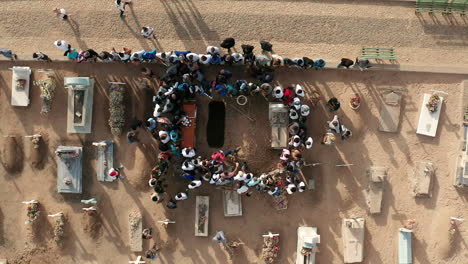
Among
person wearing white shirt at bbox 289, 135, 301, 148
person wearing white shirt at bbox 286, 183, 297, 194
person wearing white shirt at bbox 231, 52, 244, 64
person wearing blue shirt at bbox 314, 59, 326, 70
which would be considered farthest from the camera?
person wearing white shirt at bbox 286, 183, 297, 194

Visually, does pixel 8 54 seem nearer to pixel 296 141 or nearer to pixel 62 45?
pixel 62 45

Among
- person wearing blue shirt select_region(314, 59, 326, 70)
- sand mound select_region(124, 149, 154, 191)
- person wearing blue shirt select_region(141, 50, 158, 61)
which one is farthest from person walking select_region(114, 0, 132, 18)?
person wearing blue shirt select_region(314, 59, 326, 70)

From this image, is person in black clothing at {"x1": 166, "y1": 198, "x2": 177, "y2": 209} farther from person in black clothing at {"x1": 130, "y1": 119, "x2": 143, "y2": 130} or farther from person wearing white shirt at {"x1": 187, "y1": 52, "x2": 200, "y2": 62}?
person wearing white shirt at {"x1": 187, "y1": 52, "x2": 200, "y2": 62}

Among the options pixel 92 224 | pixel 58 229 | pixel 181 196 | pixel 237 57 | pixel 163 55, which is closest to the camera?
pixel 163 55

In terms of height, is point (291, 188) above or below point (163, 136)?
below

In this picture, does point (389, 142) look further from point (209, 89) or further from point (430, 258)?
point (209, 89)

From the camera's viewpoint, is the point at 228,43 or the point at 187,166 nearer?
the point at 187,166

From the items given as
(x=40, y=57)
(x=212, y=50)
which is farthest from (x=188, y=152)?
(x=40, y=57)
